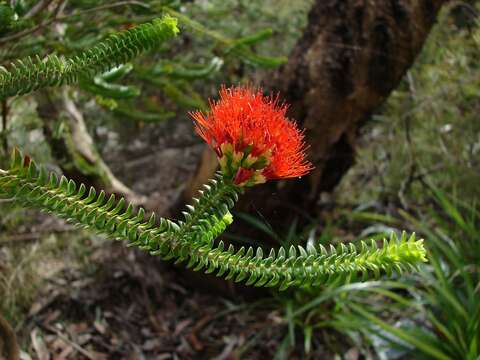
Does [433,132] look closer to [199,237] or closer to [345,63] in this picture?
[345,63]

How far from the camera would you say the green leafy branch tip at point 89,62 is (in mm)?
887

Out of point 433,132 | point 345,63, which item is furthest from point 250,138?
point 433,132

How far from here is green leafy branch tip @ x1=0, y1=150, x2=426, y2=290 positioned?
772 millimetres

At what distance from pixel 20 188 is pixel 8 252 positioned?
2.13 m

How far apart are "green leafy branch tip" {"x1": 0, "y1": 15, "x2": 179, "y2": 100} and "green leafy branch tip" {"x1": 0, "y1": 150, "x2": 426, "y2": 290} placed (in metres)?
0.17

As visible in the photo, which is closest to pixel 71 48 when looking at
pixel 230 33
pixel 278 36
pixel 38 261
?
pixel 38 261

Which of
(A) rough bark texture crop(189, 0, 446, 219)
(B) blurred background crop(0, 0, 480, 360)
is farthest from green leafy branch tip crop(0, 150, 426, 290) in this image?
(A) rough bark texture crop(189, 0, 446, 219)

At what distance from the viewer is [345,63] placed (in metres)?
2.43

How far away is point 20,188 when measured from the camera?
0.77 m

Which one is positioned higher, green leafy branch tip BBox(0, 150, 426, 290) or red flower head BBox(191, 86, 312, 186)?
red flower head BBox(191, 86, 312, 186)

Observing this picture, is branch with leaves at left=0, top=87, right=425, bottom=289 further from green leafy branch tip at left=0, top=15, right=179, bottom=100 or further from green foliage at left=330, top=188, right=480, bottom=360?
green foliage at left=330, top=188, right=480, bottom=360

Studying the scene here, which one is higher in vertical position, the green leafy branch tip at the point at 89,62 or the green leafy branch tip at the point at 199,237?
the green leafy branch tip at the point at 89,62

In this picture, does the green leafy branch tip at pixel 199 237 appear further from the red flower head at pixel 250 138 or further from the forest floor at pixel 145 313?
the forest floor at pixel 145 313

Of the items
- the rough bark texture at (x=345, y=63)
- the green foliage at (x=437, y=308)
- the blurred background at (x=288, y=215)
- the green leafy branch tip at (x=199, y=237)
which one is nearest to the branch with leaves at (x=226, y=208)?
the green leafy branch tip at (x=199, y=237)
